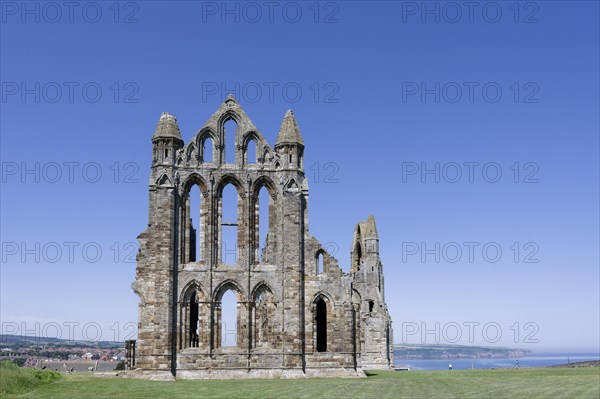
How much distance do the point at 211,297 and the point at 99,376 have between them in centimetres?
741

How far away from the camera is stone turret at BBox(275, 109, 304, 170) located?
40.9 meters

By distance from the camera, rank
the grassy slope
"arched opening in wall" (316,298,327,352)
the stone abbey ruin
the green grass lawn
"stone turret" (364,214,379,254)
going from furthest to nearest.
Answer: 1. "stone turret" (364,214,379,254)
2. "arched opening in wall" (316,298,327,352)
3. the stone abbey ruin
4. the grassy slope
5. the green grass lawn

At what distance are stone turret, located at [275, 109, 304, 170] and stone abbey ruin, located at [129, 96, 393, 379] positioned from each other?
0.19 feet

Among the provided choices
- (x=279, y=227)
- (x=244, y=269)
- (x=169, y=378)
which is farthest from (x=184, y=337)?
(x=279, y=227)

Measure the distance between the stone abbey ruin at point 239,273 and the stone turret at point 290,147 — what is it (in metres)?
0.06

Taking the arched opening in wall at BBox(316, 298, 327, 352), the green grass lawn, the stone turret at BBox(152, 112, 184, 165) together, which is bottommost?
the green grass lawn

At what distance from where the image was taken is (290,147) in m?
41.0

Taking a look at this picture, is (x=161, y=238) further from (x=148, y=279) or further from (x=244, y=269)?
(x=244, y=269)

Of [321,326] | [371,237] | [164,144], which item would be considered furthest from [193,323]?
[371,237]

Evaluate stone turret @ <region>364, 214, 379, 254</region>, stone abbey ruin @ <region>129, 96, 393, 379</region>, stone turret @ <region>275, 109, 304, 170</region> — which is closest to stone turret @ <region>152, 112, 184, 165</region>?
stone abbey ruin @ <region>129, 96, 393, 379</region>

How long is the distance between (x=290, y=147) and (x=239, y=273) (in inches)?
304

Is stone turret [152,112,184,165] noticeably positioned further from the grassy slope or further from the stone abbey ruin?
the grassy slope

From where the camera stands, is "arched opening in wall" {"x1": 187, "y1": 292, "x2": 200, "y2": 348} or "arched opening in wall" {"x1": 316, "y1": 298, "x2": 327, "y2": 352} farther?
"arched opening in wall" {"x1": 316, "y1": 298, "x2": 327, "y2": 352}

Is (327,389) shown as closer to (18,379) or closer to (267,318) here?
(267,318)
